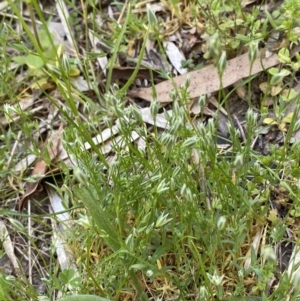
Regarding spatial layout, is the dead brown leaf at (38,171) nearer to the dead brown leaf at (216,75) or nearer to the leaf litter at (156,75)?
the leaf litter at (156,75)

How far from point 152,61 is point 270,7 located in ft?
1.36

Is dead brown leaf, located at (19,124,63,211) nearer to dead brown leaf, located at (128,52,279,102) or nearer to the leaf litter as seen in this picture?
the leaf litter

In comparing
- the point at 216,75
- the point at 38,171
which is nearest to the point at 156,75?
the point at 216,75

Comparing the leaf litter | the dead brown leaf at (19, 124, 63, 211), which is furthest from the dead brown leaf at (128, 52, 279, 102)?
the dead brown leaf at (19, 124, 63, 211)

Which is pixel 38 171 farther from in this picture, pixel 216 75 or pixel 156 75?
pixel 216 75

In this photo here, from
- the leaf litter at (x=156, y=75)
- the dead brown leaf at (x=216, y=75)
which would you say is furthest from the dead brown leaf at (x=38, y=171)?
the dead brown leaf at (x=216, y=75)

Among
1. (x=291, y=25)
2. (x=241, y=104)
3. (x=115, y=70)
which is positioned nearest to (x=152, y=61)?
(x=115, y=70)

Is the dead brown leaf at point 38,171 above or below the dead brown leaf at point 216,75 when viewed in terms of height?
below

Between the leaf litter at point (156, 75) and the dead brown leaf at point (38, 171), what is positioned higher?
the leaf litter at point (156, 75)

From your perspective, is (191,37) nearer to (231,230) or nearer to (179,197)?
(179,197)

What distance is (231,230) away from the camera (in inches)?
52.6

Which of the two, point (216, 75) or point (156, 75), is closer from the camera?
point (216, 75)

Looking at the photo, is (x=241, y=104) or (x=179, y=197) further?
(x=241, y=104)

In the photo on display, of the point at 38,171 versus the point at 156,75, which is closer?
the point at 38,171
